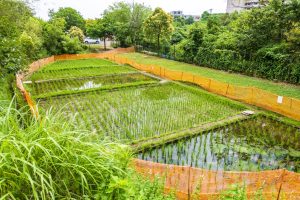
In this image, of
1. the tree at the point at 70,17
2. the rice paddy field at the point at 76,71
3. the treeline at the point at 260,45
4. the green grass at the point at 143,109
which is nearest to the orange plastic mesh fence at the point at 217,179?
the green grass at the point at 143,109

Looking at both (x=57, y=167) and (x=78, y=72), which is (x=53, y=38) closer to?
(x=78, y=72)

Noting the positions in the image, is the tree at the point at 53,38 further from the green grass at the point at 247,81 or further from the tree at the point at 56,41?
the green grass at the point at 247,81

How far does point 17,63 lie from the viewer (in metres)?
8.94

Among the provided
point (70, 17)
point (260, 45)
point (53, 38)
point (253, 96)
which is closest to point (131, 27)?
point (53, 38)

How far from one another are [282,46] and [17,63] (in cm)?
1497

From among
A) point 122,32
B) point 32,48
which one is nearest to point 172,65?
point 32,48

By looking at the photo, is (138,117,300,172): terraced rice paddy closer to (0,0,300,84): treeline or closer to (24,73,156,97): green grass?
(0,0,300,84): treeline

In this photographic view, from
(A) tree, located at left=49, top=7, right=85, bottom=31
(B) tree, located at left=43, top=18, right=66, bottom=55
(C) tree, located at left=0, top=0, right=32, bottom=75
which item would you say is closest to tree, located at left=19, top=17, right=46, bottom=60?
(B) tree, located at left=43, top=18, right=66, bottom=55

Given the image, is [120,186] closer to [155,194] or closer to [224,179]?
[155,194]

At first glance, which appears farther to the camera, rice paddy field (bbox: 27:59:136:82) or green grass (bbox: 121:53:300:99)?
rice paddy field (bbox: 27:59:136:82)

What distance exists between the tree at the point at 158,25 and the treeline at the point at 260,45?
526cm

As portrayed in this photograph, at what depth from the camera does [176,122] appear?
9.54 meters

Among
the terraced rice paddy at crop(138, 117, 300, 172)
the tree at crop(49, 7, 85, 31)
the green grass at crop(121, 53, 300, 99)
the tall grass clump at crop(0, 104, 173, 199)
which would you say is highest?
the tree at crop(49, 7, 85, 31)

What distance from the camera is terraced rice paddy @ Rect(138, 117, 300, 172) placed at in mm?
6812
